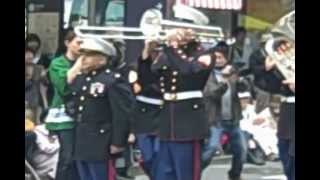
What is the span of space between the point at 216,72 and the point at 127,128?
53cm

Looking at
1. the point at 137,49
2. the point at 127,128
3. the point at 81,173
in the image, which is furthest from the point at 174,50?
the point at 81,173

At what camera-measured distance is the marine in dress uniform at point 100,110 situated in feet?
13.5

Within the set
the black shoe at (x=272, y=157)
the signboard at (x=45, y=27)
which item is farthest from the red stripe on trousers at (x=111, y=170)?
the black shoe at (x=272, y=157)

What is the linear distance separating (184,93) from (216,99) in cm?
16

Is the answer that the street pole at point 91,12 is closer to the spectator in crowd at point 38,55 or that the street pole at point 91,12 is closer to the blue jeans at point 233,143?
the spectator in crowd at point 38,55

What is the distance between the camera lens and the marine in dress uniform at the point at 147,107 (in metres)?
4.11

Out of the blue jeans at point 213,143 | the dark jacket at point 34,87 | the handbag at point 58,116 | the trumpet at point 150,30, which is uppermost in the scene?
the trumpet at point 150,30

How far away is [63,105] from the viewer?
13.6 ft

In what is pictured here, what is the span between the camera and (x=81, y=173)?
13.8 feet

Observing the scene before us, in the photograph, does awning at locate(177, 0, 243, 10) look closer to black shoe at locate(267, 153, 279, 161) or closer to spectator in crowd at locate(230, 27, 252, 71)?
spectator in crowd at locate(230, 27, 252, 71)

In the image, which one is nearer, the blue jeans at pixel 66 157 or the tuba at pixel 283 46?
the tuba at pixel 283 46

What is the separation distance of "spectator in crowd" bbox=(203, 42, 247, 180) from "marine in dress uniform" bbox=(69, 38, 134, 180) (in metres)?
0.42

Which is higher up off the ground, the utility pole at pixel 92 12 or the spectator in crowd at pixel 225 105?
the utility pole at pixel 92 12

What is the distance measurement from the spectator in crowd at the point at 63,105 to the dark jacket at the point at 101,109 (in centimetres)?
5
